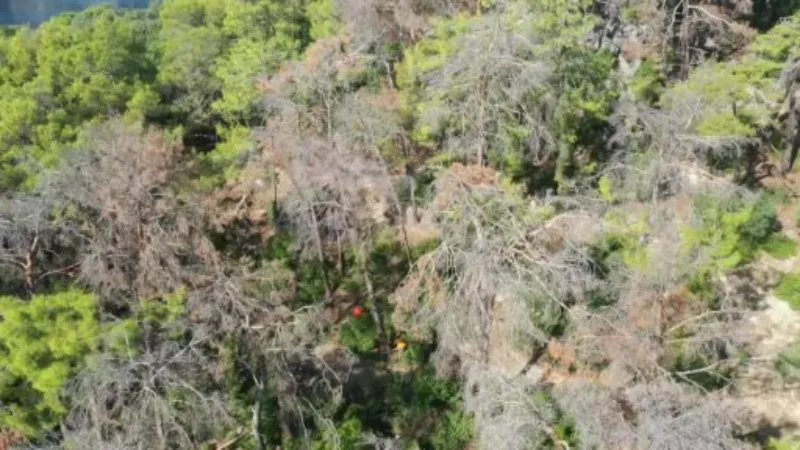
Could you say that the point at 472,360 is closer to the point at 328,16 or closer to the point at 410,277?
the point at 410,277

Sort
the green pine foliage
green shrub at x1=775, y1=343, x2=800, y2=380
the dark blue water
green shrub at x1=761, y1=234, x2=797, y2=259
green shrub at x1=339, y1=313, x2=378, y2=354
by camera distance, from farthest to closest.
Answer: the dark blue water
green shrub at x1=761, y1=234, x2=797, y2=259
green shrub at x1=339, y1=313, x2=378, y2=354
green shrub at x1=775, y1=343, x2=800, y2=380
the green pine foliage

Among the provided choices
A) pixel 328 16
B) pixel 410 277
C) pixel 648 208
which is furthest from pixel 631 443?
pixel 328 16

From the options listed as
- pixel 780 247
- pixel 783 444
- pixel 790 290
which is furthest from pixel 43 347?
pixel 780 247

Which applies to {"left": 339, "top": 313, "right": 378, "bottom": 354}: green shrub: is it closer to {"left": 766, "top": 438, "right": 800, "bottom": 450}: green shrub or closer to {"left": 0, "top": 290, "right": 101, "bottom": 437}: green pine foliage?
{"left": 0, "top": 290, "right": 101, "bottom": 437}: green pine foliage

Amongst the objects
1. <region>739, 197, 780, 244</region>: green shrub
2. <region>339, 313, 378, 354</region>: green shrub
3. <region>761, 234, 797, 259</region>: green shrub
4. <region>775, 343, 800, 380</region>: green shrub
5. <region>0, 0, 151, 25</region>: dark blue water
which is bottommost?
<region>0, 0, 151, 25</region>: dark blue water

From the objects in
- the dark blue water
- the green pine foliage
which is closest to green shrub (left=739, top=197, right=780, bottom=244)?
the green pine foliage

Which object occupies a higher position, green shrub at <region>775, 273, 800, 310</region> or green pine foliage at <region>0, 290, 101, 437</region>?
green pine foliage at <region>0, 290, 101, 437</region>

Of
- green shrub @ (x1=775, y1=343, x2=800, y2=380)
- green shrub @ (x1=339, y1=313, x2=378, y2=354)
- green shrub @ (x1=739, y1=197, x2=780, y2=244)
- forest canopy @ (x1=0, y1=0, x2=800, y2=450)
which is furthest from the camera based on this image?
green shrub @ (x1=739, y1=197, x2=780, y2=244)

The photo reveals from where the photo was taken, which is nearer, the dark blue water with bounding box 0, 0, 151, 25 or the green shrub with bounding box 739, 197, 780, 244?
the green shrub with bounding box 739, 197, 780, 244
